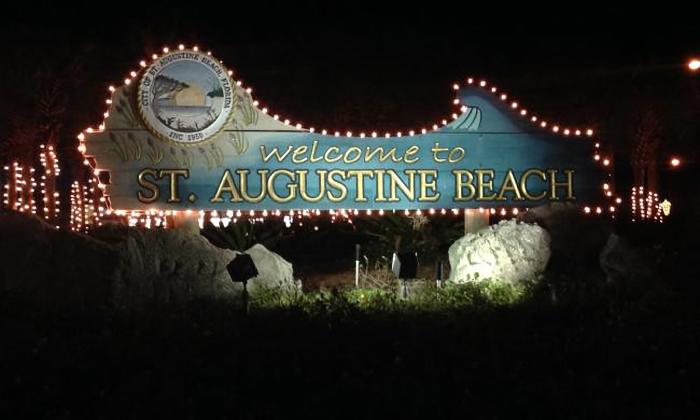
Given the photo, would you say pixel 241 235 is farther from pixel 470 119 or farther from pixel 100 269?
pixel 100 269

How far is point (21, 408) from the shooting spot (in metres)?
8.35

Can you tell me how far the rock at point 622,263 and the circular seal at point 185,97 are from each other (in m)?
6.40

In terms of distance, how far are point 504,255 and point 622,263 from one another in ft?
6.14

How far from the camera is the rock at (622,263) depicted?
46.8ft

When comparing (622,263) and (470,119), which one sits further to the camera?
(470,119)

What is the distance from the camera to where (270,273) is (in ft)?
50.3

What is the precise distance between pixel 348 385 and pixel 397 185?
25.6 ft

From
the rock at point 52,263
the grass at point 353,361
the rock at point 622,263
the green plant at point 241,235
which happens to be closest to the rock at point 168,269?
Result: the rock at point 52,263

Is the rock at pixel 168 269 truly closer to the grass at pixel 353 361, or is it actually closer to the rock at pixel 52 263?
the rock at pixel 52 263

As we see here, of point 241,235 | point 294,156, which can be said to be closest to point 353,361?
point 294,156

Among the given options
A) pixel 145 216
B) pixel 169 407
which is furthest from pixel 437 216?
pixel 169 407

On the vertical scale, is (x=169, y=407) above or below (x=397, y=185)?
below

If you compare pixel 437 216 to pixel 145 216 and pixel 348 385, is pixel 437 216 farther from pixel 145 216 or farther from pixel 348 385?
pixel 348 385

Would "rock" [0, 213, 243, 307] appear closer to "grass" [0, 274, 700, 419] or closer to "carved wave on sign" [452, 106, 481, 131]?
"grass" [0, 274, 700, 419]
